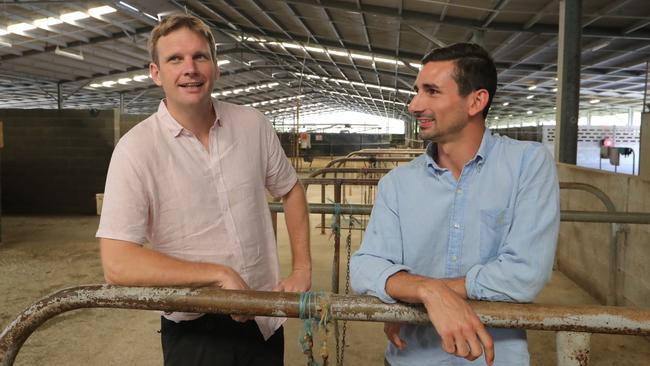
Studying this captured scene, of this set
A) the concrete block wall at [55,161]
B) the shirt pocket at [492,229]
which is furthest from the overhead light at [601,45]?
the concrete block wall at [55,161]

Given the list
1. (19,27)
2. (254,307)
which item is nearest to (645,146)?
(254,307)

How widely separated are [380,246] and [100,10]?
1213 cm

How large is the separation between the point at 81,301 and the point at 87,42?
1510 centimetres

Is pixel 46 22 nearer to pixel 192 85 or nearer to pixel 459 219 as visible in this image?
pixel 192 85

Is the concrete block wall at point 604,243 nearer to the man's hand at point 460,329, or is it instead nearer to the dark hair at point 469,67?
the dark hair at point 469,67

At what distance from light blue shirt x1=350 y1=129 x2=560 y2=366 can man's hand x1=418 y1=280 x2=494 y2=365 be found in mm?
167

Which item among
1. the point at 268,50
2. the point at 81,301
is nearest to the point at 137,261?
the point at 81,301

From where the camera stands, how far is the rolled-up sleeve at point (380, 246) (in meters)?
1.46

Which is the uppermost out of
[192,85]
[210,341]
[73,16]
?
[73,16]

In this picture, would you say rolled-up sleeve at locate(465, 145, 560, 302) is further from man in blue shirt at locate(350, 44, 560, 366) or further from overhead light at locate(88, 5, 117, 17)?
overhead light at locate(88, 5, 117, 17)

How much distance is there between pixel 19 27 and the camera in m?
12.2

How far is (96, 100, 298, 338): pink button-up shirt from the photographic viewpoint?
1.51 metres

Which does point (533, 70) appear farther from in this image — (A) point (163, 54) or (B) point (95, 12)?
(A) point (163, 54)

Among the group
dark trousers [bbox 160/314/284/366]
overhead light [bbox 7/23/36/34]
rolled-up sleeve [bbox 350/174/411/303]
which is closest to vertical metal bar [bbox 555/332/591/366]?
rolled-up sleeve [bbox 350/174/411/303]
